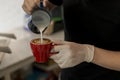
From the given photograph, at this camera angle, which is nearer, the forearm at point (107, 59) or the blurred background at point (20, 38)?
the forearm at point (107, 59)

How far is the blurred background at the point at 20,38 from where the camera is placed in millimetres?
1390

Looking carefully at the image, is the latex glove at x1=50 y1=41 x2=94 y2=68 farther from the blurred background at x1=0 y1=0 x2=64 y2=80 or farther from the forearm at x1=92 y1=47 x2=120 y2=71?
the blurred background at x1=0 y1=0 x2=64 y2=80

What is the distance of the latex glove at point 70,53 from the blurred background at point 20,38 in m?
0.52

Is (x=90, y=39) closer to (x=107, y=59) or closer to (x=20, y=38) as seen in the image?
(x=107, y=59)

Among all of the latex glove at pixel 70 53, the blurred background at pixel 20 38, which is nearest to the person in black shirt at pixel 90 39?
the latex glove at pixel 70 53

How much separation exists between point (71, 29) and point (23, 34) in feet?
2.45

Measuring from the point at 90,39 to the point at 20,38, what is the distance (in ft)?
2.43

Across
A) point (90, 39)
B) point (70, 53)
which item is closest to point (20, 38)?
point (90, 39)

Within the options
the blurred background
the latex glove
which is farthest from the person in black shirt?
the blurred background

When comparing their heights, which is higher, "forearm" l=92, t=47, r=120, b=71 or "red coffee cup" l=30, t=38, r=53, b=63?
"red coffee cup" l=30, t=38, r=53, b=63

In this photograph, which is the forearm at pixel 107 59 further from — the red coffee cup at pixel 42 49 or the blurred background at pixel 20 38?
the blurred background at pixel 20 38

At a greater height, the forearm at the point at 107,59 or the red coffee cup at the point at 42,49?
the red coffee cup at the point at 42,49

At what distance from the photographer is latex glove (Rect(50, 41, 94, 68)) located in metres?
0.82

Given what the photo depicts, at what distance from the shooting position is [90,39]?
100 cm
